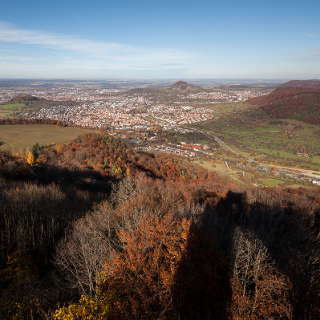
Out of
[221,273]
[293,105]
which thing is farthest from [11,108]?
[293,105]

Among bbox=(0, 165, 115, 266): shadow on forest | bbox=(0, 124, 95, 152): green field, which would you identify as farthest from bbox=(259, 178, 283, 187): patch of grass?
bbox=(0, 124, 95, 152): green field

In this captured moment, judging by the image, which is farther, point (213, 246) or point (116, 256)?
point (213, 246)

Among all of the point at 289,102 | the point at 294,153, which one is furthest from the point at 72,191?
the point at 289,102

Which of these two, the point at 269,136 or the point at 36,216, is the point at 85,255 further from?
the point at 269,136

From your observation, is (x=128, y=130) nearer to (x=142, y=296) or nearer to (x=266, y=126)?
(x=266, y=126)

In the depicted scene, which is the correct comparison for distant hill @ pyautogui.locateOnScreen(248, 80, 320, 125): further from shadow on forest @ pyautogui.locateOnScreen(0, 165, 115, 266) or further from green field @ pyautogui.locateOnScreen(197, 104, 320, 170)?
shadow on forest @ pyautogui.locateOnScreen(0, 165, 115, 266)

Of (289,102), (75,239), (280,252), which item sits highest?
(289,102)
